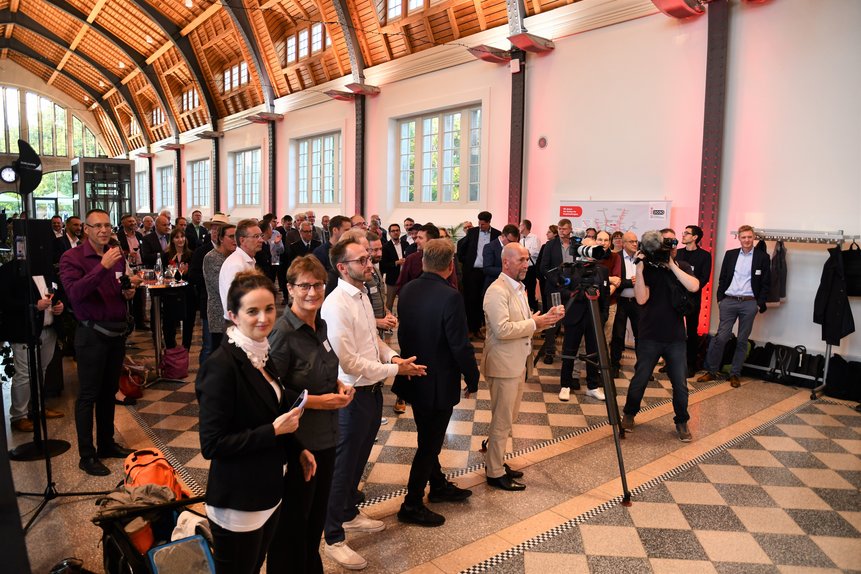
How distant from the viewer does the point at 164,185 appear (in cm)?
2438

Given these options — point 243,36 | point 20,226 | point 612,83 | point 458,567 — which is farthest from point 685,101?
point 243,36

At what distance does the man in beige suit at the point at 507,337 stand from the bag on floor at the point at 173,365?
12.3ft

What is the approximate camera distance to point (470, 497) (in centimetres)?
350

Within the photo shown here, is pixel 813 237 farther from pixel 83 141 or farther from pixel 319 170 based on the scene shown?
pixel 83 141

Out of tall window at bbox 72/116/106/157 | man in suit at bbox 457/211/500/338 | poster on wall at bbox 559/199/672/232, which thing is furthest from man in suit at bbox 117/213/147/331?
tall window at bbox 72/116/106/157

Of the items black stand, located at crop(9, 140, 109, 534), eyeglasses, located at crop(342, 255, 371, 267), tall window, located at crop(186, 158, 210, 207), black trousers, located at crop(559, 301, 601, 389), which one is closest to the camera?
eyeglasses, located at crop(342, 255, 371, 267)

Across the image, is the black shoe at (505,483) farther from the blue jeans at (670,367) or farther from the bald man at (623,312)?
the bald man at (623,312)

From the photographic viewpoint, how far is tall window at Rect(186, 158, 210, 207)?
2052 centimetres

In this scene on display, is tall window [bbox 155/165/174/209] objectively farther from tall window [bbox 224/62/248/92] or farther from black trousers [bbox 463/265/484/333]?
black trousers [bbox 463/265/484/333]

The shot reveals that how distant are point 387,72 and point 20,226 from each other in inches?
372

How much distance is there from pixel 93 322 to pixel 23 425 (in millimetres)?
1579

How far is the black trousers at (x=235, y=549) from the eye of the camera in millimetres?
1845

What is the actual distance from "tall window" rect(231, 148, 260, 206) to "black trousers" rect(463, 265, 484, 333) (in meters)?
10.9

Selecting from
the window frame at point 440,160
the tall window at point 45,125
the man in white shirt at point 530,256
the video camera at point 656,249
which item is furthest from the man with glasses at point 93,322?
the tall window at point 45,125
